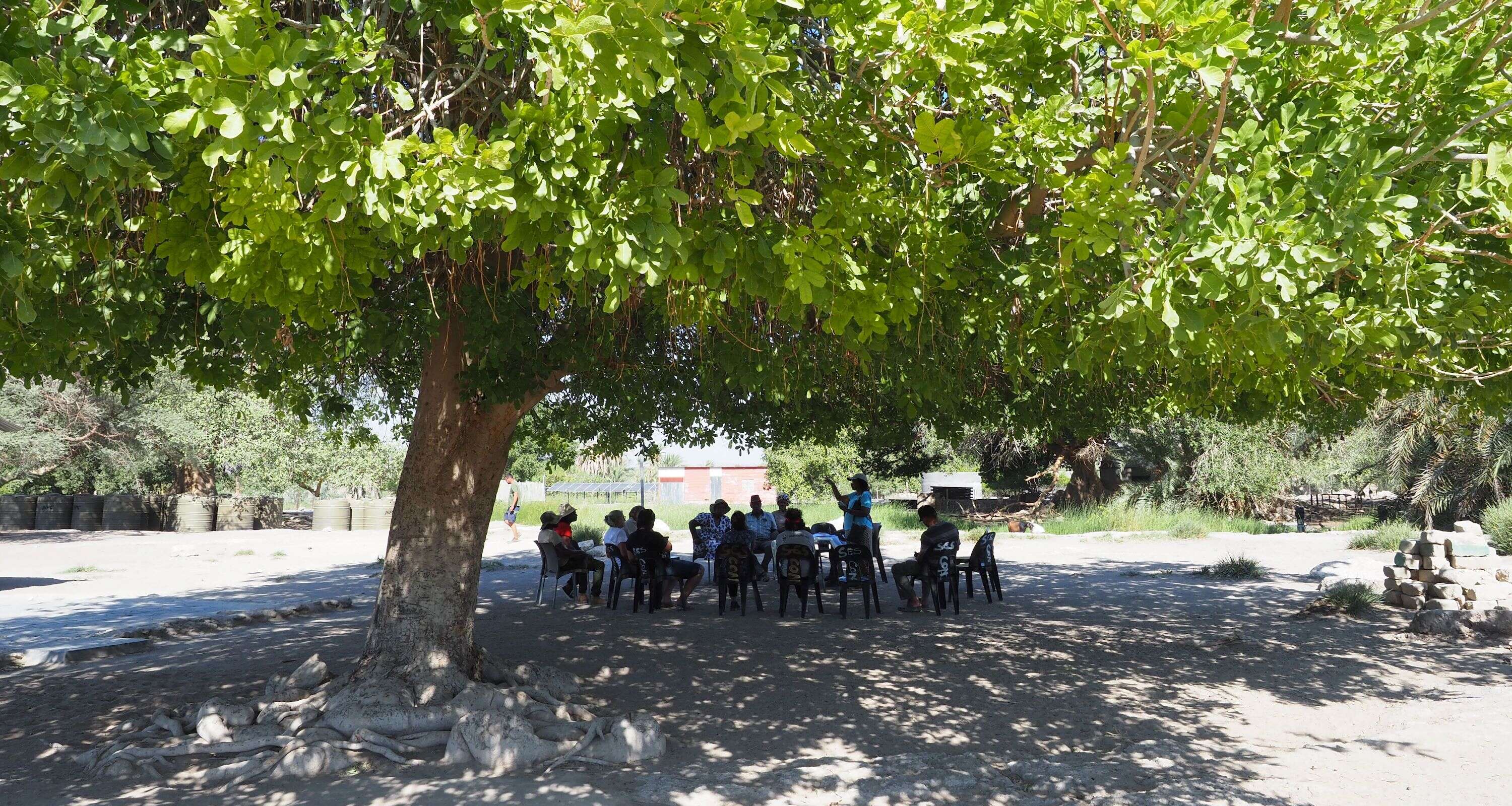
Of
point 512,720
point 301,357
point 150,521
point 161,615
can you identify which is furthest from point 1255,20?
point 150,521

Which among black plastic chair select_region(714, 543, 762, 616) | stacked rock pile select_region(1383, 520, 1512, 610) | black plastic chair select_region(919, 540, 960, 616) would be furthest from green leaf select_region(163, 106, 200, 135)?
stacked rock pile select_region(1383, 520, 1512, 610)

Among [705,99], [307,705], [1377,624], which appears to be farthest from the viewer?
[1377,624]

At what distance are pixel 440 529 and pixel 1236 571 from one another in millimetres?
12955

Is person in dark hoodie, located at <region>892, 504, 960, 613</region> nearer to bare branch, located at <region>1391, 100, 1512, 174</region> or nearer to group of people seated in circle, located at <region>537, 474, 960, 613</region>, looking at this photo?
group of people seated in circle, located at <region>537, 474, 960, 613</region>

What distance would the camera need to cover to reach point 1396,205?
10.3 feet

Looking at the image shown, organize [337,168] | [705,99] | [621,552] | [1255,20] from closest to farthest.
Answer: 1. [337,168]
2. [1255,20]
3. [705,99]
4. [621,552]

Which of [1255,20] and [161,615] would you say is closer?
[1255,20]

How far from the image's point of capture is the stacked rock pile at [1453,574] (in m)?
10.2

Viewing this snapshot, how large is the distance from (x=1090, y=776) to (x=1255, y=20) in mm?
3636

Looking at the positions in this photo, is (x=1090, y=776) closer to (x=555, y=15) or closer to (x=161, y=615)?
(x=555, y=15)

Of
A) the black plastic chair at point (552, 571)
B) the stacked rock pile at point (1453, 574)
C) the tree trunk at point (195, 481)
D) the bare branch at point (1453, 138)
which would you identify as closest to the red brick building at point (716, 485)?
the tree trunk at point (195, 481)

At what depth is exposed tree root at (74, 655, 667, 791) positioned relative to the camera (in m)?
5.17

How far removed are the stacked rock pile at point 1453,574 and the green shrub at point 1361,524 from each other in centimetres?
1419

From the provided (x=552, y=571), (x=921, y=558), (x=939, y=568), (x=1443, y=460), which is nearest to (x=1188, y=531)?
(x=1443, y=460)
